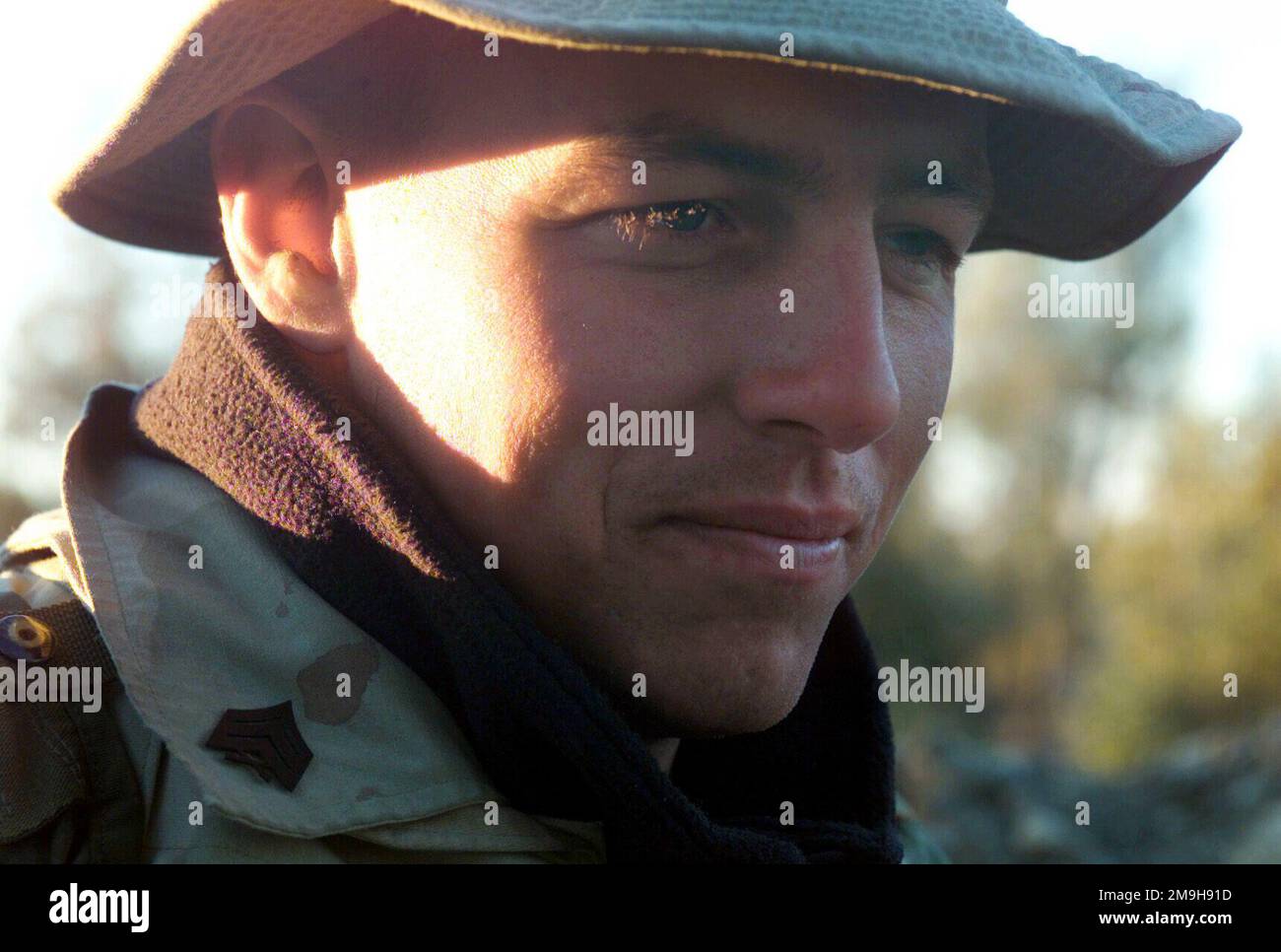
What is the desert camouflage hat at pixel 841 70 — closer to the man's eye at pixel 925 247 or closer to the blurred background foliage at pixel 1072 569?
the man's eye at pixel 925 247

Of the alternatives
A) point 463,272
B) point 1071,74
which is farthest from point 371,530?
point 1071,74

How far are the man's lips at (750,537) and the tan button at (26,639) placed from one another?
92 cm

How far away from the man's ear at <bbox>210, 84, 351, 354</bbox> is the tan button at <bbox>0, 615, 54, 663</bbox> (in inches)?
23.7

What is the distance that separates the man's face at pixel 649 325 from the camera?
191 cm

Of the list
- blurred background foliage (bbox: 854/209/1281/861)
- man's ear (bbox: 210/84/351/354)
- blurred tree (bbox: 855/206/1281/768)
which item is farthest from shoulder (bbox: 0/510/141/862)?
blurred tree (bbox: 855/206/1281/768)

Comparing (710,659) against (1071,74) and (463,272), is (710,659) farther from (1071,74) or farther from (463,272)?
(1071,74)

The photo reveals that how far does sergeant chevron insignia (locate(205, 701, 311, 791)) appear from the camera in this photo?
187 centimetres

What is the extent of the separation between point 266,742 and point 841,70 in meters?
1.29

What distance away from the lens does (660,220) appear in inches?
76.2

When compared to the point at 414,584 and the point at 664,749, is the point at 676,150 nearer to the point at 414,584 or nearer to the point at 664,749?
the point at 414,584

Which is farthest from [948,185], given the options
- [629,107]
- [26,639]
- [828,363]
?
[26,639]

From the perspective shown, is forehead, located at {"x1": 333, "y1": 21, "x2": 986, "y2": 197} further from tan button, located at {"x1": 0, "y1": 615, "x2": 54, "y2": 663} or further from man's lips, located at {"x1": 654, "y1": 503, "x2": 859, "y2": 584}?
tan button, located at {"x1": 0, "y1": 615, "x2": 54, "y2": 663}

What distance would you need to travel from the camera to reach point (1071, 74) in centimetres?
187

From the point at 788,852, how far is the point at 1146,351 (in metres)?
25.3
